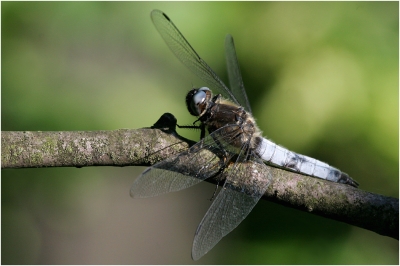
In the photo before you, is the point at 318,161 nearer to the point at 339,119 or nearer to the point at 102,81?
the point at 339,119

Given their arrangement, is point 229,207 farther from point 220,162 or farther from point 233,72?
point 233,72

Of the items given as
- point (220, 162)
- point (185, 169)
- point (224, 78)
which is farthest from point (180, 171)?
point (224, 78)

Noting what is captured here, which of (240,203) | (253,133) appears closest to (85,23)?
(253,133)

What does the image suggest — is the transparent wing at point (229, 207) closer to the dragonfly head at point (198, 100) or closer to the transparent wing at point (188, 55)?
the dragonfly head at point (198, 100)

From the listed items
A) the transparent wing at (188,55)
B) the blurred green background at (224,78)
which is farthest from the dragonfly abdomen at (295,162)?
the transparent wing at (188,55)

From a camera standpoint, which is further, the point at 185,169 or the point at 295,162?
the point at 295,162

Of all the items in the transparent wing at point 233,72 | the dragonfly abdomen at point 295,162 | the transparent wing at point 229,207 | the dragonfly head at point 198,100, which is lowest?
the transparent wing at point 229,207
